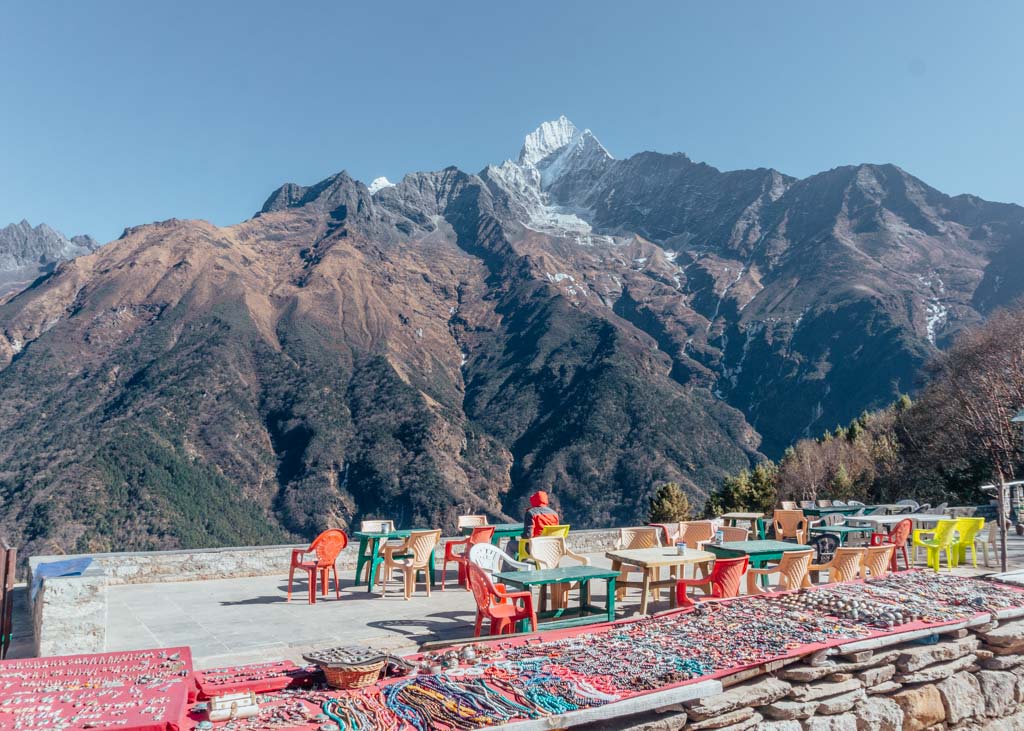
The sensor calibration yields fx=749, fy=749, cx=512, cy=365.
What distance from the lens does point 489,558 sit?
223 inches

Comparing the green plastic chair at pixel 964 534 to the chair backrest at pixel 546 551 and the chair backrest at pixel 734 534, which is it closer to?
the chair backrest at pixel 734 534

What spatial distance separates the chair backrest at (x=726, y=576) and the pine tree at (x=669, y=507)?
15807mm

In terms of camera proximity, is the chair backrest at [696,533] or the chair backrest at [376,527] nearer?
the chair backrest at [696,533]

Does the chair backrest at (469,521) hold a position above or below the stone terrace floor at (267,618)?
above

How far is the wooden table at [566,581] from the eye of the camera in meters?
4.79

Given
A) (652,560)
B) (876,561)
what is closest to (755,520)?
(876,561)

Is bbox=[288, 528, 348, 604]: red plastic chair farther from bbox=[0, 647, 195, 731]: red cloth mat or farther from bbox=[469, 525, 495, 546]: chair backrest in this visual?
bbox=[0, 647, 195, 731]: red cloth mat

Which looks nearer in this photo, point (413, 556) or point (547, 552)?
point (547, 552)

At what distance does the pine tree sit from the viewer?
2122 cm

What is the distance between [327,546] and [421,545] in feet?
2.79

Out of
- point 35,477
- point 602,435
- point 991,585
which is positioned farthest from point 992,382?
point 35,477

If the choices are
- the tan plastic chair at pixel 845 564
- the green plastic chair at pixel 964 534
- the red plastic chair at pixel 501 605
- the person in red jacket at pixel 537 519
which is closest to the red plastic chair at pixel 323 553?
the person in red jacket at pixel 537 519

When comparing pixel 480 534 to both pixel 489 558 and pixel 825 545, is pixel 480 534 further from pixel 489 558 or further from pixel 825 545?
pixel 825 545

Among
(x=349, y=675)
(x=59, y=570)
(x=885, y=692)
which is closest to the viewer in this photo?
(x=349, y=675)
